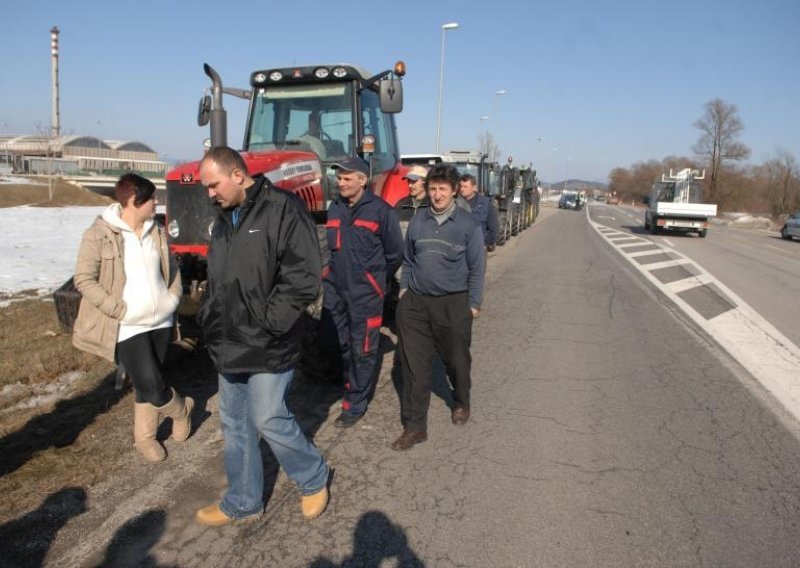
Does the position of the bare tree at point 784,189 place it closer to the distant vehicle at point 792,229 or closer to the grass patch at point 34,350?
the distant vehicle at point 792,229

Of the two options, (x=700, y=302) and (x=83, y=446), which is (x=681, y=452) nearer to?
(x=83, y=446)

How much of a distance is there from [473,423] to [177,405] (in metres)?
2.14

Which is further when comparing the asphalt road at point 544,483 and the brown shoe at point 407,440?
the brown shoe at point 407,440

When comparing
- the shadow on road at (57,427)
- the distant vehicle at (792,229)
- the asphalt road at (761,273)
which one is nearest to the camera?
the shadow on road at (57,427)

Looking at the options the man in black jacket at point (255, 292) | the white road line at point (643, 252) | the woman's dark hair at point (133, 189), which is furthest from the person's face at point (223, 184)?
the white road line at point (643, 252)

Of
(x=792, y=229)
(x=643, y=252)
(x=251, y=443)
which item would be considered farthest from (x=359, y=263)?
(x=792, y=229)

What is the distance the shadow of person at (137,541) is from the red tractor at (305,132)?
2.84 m

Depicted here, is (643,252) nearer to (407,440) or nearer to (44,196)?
(407,440)

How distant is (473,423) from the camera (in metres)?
4.47

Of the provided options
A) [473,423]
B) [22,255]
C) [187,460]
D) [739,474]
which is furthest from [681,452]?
[22,255]

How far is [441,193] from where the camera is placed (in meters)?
4.05

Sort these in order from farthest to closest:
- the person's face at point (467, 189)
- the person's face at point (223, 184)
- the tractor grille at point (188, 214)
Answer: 1. the person's face at point (467, 189)
2. the tractor grille at point (188, 214)
3. the person's face at point (223, 184)

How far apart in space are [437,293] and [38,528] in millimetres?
2688

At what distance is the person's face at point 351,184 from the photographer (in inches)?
165
